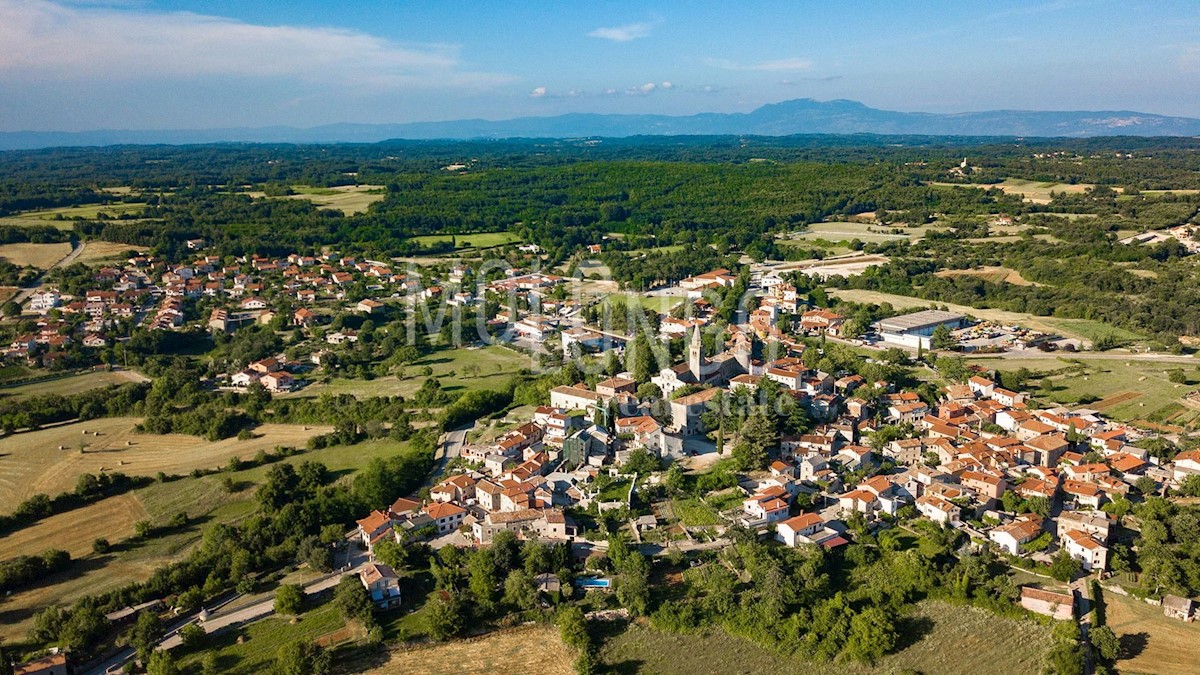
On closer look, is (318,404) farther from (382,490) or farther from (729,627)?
(729,627)

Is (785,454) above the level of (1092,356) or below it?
below

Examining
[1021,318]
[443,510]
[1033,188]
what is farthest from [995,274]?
[443,510]

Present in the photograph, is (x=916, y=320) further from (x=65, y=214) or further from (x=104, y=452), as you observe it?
(x=65, y=214)

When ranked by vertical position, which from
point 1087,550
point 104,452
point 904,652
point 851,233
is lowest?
point 904,652

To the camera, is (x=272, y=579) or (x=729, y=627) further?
(x=272, y=579)

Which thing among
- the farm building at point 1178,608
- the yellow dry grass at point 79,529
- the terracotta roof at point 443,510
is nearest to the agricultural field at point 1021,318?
the farm building at point 1178,608

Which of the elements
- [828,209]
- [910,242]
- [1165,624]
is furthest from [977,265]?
[1165,624]

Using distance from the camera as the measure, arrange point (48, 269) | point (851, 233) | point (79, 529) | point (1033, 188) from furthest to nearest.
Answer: point (1033, 188), point (851, 233), point (48, 269), point (79, 529)
